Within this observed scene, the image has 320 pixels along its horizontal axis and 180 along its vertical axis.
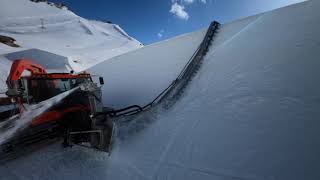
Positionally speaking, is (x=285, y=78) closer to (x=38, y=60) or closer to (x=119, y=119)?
(x=119, y=119)

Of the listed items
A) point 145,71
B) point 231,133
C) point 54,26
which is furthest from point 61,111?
point 54,26

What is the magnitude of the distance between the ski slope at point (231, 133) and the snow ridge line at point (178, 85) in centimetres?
29

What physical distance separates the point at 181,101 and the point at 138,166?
2393 millimetres

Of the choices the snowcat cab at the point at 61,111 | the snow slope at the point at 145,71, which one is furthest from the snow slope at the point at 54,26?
the snowcat cab at the point at 61,111

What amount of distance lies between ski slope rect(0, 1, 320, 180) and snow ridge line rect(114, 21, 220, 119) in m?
0.29

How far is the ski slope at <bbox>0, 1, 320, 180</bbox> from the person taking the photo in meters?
2.95

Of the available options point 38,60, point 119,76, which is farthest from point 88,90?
point 38,60

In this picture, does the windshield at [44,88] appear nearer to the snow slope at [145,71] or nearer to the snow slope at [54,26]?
the snow slope at [145,71]

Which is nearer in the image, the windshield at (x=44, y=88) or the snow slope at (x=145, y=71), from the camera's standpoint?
the windshield at (x=44, y=88)

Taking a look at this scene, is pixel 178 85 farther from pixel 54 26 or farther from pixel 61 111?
pixel 54 26

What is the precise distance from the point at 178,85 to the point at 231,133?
283 centimetres

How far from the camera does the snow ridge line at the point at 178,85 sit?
5406 millimetres

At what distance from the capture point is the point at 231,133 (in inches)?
140

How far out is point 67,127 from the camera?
484 cm
